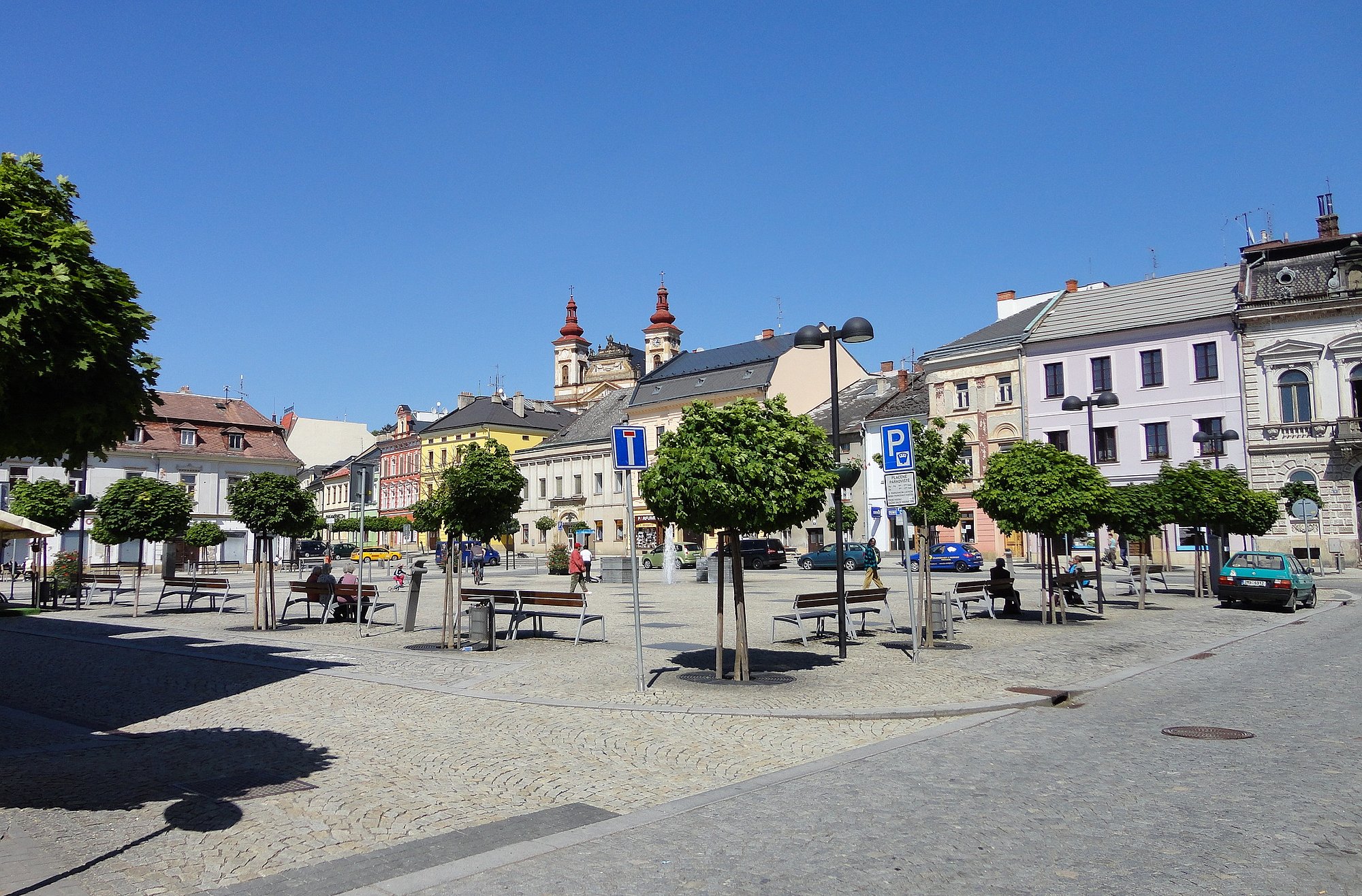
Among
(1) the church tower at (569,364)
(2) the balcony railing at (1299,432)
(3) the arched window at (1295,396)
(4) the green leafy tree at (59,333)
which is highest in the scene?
(1) the church tower at (569,364)

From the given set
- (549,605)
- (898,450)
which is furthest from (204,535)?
(898,450)

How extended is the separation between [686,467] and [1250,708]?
22.2 ft

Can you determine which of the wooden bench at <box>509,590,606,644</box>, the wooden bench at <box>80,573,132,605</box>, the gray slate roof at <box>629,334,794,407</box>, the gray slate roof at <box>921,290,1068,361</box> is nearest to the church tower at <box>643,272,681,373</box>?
the gray slate roof at <box>629,334,794,407</box>

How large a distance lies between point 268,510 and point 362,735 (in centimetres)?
1282

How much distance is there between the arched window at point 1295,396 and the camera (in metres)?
42.2

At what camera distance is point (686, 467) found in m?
11.8

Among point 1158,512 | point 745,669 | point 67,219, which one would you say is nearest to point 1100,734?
point 745,669

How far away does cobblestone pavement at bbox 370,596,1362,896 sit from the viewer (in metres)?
5.29

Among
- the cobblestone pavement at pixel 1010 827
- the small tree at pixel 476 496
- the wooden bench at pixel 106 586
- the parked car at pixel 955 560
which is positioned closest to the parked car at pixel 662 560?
the parked car at pixel 955 560

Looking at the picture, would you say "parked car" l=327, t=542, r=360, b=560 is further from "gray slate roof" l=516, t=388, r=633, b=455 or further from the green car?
the green car

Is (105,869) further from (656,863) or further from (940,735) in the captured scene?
(940,735)

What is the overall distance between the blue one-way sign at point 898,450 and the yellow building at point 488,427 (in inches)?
2822

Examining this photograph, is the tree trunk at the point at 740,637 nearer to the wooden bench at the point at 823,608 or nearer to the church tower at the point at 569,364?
the wooden bench at the point at 823,608

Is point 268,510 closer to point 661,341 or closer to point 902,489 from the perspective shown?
point 902,489
